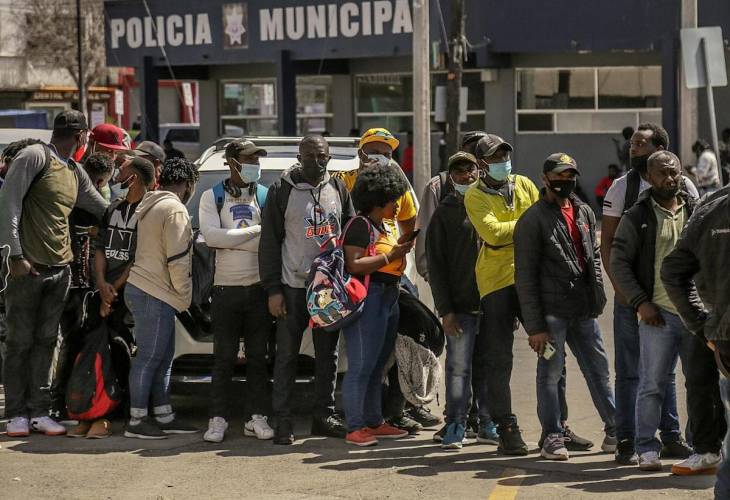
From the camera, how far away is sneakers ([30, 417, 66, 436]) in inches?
330

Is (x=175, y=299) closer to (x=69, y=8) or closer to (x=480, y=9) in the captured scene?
(x=480, y=9)

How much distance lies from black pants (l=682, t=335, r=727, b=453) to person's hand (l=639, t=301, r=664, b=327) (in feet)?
0.64

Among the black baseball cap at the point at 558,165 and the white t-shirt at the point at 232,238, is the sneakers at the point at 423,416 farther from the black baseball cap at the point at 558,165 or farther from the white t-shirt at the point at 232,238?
the black baseball cap at the point at 558,165

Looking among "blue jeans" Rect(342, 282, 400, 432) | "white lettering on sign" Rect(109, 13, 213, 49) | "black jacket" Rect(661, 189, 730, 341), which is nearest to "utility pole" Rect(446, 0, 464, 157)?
"white lettering on sign" Rect(109, 13, 213, 49)

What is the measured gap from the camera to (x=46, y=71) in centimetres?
5188

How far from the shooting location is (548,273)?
7.43 m

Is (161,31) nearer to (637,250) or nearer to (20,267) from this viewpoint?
(20,267)

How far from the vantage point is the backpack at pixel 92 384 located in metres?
8.36

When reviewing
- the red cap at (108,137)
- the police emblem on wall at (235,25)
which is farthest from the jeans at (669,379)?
the police emblem on wall at (235,25)

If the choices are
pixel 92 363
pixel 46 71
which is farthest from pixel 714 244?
pixel 46 71

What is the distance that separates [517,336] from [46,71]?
42.5 metres

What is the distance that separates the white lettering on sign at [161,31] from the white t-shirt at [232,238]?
24.6 meters

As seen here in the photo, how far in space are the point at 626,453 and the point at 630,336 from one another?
0.67 m

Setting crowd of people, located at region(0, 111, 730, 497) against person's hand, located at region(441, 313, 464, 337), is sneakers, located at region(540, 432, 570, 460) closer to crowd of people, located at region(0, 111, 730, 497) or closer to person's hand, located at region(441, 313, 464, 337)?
crowd of people, located at region(0, 111, 730, 497)
